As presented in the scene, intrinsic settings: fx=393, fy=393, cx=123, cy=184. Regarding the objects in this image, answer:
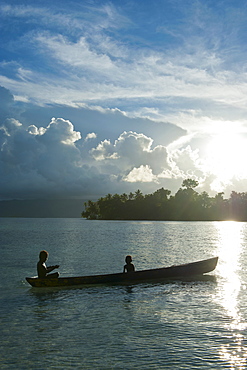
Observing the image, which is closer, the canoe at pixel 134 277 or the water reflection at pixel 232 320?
the water reflection at pixel 232 320

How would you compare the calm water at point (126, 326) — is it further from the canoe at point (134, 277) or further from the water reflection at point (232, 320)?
the canoe at point (134, 277)

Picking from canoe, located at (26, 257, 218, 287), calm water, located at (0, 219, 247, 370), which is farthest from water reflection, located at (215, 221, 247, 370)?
canoe, located at (26, 257, 218, 287)

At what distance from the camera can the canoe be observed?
91.6 feet

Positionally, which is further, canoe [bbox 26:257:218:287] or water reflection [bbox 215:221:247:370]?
canoe [bbox 26:257:218:287]

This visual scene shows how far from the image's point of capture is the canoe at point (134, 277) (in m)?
27.9

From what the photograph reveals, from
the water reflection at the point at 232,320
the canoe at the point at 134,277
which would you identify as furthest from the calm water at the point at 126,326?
the canoe at the point at 134,277

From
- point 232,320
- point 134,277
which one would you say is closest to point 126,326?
point 232,320

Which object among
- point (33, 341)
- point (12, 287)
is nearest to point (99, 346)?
point (33, 341)

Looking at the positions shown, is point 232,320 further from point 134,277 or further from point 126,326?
point 134,277

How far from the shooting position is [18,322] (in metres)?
19.3

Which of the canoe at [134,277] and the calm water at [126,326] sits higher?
the canoe at [134,277]

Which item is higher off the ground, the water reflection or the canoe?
the canoe

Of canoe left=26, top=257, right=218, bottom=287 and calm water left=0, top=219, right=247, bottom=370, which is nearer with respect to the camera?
calm water left=0, top=219, right=247, bottom=370

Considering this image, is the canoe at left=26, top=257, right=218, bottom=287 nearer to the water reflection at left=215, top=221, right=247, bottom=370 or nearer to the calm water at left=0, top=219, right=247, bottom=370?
the calm water at left=0, top=219, right=247, bottom=370
